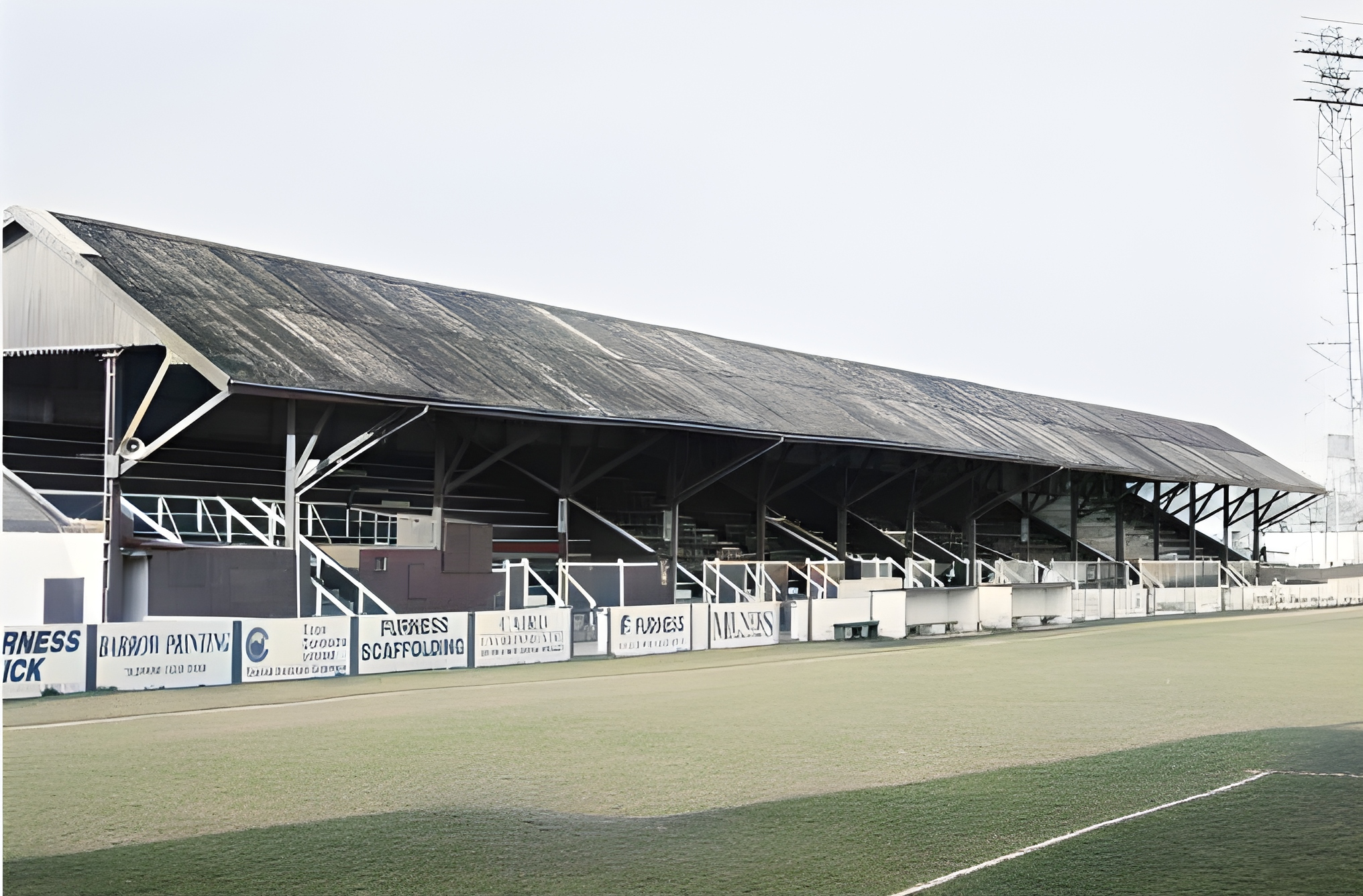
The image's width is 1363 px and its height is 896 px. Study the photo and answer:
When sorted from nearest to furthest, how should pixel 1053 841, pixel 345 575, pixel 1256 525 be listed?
pixel 1053 841, pixel 345 575, pixel 1256 525

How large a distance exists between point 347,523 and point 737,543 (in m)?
19.1

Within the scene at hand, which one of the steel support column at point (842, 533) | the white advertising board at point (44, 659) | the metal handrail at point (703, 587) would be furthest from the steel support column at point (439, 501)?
the steel support column at point (842, 533)

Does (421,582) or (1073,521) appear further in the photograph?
(1073,521)

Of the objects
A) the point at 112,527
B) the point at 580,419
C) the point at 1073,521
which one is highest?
the point at 580,419

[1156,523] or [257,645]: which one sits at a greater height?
[1156,523]

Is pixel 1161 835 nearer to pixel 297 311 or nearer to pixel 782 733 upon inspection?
pixel 782 733

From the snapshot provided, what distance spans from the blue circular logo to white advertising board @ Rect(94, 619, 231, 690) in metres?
0.36

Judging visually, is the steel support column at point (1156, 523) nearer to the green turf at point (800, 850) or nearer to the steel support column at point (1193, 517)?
the steel support column at point (1193, 517)

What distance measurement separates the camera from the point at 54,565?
26812 mm

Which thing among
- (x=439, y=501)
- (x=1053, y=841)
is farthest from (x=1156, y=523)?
(x=1053, y=841)

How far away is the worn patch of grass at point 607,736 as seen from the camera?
11523mm

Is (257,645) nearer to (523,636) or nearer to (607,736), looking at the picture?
(523,636)

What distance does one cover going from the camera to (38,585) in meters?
26.7

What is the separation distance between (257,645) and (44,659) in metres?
3.68
